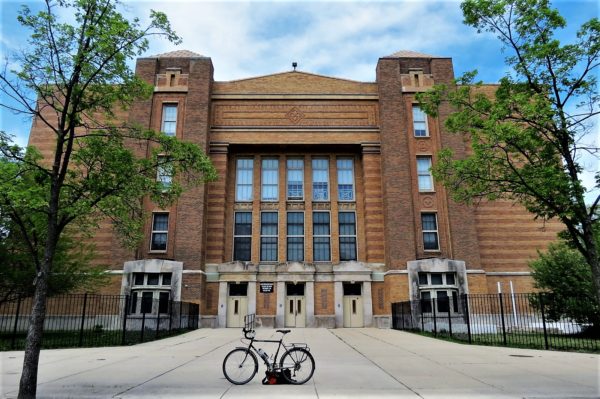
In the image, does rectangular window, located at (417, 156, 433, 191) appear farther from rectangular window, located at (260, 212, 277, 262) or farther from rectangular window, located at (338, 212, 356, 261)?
rectangular window, located at (260, 212, 277, 262)

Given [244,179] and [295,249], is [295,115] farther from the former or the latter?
[295,249]

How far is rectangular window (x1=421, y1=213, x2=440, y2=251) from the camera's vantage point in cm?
3056

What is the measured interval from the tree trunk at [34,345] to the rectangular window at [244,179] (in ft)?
83.8

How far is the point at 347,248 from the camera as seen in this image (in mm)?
32250

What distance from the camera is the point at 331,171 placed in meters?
33.7

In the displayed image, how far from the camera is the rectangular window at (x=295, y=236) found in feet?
105

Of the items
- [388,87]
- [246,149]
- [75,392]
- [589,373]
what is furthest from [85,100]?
[388,87]

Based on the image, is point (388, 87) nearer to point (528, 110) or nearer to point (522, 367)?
point (528, 110)

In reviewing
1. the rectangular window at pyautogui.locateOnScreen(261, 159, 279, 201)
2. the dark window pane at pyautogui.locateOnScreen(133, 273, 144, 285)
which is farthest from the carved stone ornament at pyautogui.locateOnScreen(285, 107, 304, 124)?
the dark window pane at pyautogui.locateOnScreen(133, 273, 144, 285)

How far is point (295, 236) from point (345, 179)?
599 centimetres

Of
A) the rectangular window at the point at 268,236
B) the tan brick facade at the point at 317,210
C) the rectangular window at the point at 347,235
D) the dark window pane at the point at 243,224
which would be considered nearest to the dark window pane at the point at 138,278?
the tan brick facade at the point at 317,210

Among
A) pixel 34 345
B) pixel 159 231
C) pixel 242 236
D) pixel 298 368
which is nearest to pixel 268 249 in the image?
pixel 242 236

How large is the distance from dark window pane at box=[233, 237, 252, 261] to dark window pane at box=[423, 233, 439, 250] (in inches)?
501

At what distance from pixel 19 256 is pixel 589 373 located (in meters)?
21.9
